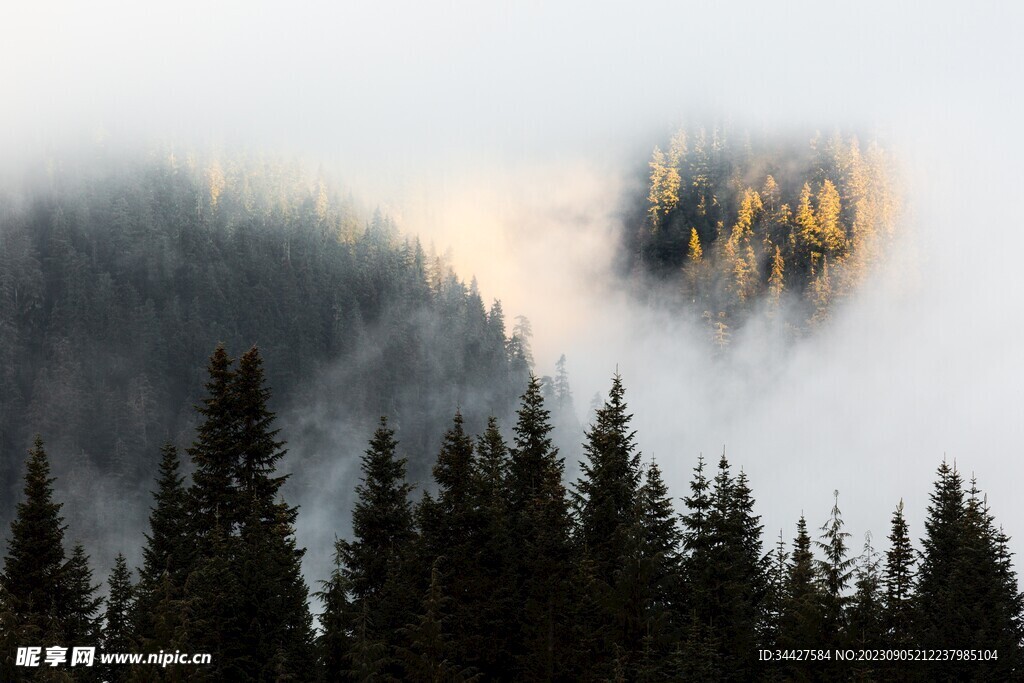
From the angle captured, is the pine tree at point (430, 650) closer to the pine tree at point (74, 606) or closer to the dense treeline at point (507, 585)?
the dense treeline at point (507, 585)

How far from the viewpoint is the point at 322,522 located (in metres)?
184

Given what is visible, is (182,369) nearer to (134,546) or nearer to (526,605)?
(134,546)

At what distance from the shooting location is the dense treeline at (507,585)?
3052 cm

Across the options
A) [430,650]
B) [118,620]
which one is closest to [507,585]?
[430,650]

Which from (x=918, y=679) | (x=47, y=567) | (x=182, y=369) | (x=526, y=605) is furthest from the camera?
(x=182, y=369)

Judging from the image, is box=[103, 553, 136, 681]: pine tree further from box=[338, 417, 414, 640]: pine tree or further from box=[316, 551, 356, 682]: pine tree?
box=[338, 417, 414, 640]: pine tree

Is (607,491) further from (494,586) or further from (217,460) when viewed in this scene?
(217,460)

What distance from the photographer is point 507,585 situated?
124ft

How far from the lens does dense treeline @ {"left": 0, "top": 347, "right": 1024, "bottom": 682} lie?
30516 mm

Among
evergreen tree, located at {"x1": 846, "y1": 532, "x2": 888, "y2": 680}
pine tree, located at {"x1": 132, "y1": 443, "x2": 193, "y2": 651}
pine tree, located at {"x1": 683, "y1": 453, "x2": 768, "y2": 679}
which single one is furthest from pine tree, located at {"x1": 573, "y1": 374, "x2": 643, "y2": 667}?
pine tree, located at {"x1": 132, "y1": 443, "x2": 193, "y2": 651}

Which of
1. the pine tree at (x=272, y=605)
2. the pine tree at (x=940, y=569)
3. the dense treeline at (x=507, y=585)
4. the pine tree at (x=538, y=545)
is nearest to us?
the dense treeline at (x=507, y=585)

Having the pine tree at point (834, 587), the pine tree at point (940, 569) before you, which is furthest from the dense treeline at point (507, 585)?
the pine tree at point (940, 569)

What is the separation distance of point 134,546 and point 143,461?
16.5m

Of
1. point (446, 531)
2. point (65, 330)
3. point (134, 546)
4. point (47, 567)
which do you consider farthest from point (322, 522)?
point (446, 531)
